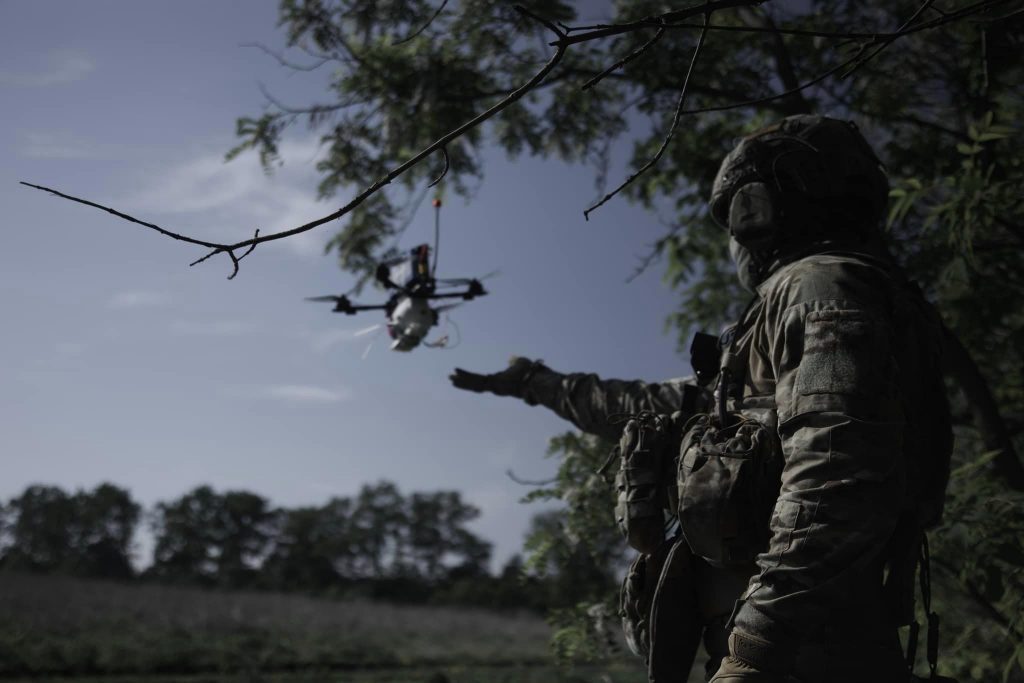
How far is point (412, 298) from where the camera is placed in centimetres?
381

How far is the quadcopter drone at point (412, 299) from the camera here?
12.5 feet

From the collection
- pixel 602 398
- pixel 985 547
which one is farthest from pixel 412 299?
pixel 985 547

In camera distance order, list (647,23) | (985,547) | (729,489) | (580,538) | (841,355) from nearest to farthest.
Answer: (647,23) → (841,355) → (729,489) → (985,547) → (580,538)

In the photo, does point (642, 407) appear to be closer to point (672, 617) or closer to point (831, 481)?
point (672, 617)

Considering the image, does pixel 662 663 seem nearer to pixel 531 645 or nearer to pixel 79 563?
pixel 531 645

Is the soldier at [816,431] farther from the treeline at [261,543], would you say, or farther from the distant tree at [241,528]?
the distant tree at [241,528]

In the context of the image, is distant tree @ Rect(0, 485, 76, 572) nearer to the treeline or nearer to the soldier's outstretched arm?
the treeline

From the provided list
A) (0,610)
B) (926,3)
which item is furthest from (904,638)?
(0,610)

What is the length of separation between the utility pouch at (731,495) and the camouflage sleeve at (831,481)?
0.29 ft

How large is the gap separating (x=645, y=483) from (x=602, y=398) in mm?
618

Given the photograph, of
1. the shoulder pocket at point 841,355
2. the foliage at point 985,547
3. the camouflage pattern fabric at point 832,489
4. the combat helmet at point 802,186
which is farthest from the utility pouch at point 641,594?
the foliage at point 985,547

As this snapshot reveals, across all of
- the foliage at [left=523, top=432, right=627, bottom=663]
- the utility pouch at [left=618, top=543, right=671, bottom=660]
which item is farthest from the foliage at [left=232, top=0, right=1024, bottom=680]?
the utility pouch at [left=618, top=543, right=671, bottom=660]

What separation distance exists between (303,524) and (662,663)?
5702cm

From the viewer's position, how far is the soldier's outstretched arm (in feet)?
Result: 9.95
